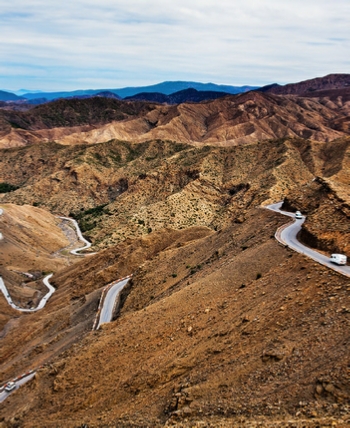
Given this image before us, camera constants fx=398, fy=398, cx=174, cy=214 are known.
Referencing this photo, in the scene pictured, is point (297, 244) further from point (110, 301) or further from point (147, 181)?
point (147, 181)

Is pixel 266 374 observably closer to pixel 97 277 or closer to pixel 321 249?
pixel 321 249

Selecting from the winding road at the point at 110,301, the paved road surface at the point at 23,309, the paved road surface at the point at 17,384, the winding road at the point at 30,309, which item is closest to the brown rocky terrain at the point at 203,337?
the winding road at the point at 110,301

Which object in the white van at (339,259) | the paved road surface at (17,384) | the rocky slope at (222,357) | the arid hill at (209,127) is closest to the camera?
the rocky slope at (222,357)

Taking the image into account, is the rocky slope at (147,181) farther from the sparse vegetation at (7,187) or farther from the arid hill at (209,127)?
the arid hill at (209,127)

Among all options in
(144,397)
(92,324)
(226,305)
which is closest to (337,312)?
(226,305)

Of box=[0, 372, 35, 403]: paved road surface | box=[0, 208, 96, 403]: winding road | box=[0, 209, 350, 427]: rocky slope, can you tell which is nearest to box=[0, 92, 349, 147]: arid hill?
box=[0, 208, 96, 403]: winding road

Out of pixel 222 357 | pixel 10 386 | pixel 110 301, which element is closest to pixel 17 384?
pixel 10 386

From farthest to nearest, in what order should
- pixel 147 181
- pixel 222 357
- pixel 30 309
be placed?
pixel 147 181
pixel 30 309
pixel 222 357

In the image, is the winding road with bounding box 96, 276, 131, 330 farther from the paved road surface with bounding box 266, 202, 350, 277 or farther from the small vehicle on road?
the paved road surface with bounding box 266, 202, 350, 277
